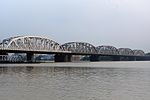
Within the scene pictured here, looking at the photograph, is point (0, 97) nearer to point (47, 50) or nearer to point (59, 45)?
point (47, 50)

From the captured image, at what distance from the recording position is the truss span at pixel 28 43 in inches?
6175

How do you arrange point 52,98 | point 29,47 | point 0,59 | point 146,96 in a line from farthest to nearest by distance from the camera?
point 29,47, point 0,59, point 146,96, point 52,98

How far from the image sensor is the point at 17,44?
160 meters

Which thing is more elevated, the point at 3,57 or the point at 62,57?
the point at 62,57

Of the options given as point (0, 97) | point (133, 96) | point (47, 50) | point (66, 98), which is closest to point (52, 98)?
point (66, 98)

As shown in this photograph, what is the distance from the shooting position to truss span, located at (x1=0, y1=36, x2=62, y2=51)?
156837 mm

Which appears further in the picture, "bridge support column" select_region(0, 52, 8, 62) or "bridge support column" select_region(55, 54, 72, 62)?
"bridge support column" select_region(55, 54, 72, 62)

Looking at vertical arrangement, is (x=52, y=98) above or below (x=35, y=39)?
below

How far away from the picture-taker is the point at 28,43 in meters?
167

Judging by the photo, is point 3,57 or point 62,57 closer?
point 3,57

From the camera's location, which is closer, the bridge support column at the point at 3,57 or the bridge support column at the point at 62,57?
the bridge support column at the point at 3,57

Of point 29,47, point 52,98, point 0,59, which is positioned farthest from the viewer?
point 29,47

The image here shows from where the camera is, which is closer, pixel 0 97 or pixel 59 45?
pixel 0 97

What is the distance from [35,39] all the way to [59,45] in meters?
22.0
